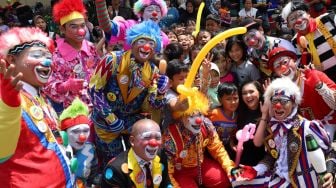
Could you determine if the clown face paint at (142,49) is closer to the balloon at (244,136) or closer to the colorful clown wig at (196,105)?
the colorful clown wig at (196,105)

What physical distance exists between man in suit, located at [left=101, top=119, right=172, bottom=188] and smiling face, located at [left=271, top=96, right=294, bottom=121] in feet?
2.94

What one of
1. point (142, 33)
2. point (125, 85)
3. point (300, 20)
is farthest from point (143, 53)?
point (300, 20)

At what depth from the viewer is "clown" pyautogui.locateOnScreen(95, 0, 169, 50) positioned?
161 inches

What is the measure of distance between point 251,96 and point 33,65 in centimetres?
202

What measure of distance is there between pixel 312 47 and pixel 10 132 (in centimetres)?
313

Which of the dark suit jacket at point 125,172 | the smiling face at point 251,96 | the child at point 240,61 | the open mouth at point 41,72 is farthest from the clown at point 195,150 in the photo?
the open mouth at point 41,72

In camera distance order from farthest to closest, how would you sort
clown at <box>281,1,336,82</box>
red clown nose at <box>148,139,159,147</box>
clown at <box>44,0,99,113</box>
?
clown at <box>281,1,336,82</box>
clown at <box>44,0,99,113</box>
red clown nose at <box>148,139,159,147</box>

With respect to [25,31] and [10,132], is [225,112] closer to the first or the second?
[25,31]

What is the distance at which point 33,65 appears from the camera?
2.66 meters

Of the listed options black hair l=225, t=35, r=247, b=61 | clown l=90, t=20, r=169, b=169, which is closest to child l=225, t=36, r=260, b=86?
black hair l=225, t=35, r=247, b=61

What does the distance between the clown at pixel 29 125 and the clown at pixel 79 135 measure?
0.50 meters

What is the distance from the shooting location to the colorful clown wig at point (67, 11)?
404cm

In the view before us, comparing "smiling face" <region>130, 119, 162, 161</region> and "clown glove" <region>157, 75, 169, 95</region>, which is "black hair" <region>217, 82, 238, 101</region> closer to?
"clown glove" <region>157, 75, 169, 95</region>

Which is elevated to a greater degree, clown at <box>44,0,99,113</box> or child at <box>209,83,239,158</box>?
clown at <box>44,0,99,113</box>
